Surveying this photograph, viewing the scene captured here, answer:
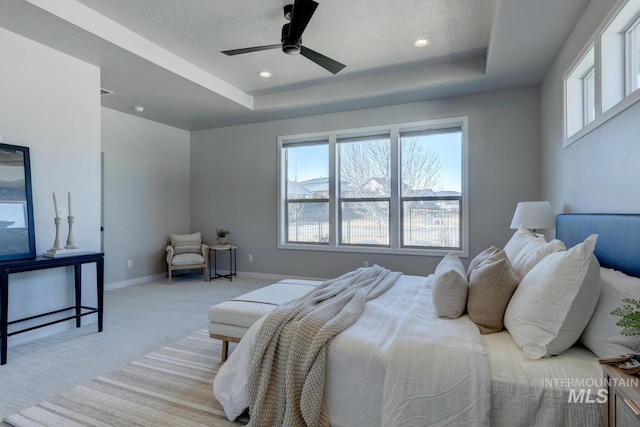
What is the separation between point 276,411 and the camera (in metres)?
1.63

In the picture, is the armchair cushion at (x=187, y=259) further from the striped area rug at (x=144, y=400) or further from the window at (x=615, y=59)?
the window at (x=615, y=59)

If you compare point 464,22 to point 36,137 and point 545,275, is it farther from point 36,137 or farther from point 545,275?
point 36,137

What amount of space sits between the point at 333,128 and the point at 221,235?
2.69 meters

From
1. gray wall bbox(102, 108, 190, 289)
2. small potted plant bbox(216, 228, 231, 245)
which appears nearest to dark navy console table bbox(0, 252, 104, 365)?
gray wall bbox(102, 108, 190, 289)

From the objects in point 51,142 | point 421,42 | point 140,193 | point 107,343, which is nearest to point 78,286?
point 107,343

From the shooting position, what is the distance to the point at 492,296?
1715 millimetres

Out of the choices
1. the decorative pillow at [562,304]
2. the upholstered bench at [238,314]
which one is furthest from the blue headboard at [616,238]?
the upholstered bench at [238,314]

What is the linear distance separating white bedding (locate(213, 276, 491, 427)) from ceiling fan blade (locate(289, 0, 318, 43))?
219 cm

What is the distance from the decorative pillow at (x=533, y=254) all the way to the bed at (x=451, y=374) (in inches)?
11.4

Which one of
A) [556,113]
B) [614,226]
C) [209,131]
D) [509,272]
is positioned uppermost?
[209,131]

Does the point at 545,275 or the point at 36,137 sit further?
the point at 36,137

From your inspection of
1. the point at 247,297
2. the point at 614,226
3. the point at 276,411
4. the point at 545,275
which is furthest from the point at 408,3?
the point at 276,411

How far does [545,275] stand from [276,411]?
57.4 inches

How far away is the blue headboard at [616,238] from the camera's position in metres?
1.59
